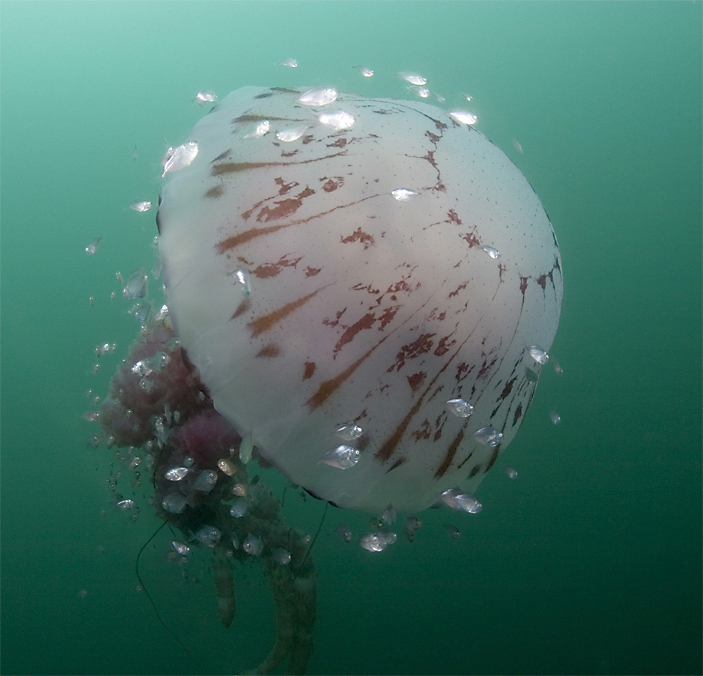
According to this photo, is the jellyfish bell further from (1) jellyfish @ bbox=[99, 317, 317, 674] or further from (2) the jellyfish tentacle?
(2) the jellyfish tentacle

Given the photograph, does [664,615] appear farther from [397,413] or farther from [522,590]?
[397,413]

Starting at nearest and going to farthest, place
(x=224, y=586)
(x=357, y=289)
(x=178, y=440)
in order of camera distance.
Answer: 1. (x=357, y=289)
2. (x=178, y=440)
3. (x=224, y=586)

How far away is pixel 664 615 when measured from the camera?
9023mm

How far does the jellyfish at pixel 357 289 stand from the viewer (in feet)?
5.51

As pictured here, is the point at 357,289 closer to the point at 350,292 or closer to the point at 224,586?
the point at 350,292

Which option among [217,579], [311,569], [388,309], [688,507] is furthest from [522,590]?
[388,309]

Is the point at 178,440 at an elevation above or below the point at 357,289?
below

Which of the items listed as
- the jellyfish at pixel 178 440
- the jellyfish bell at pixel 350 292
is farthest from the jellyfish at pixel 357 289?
the jellyfish at pixel 178 440

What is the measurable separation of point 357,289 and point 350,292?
1.0 inches

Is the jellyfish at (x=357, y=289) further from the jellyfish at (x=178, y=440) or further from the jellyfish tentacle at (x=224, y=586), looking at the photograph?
the jellyfish tentacle at (x=224, y=586)

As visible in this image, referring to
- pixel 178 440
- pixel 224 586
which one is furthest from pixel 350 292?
pixel 224 586

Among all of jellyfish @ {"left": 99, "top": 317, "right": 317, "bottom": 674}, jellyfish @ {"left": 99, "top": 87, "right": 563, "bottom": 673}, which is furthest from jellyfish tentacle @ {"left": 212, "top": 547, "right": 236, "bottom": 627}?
jellyfish @ {"left": 99, "top": 87, "right": 563, "bottom": 673}

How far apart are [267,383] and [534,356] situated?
43.2 inches

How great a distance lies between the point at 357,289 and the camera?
166 centimetres
